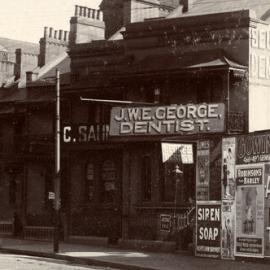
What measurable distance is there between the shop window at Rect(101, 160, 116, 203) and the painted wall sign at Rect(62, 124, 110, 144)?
1.67 meters

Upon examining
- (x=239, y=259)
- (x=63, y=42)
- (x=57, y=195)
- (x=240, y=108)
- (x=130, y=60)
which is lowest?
(x=239, y=259)

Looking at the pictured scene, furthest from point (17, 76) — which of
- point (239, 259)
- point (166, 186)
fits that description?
point (239, 259)

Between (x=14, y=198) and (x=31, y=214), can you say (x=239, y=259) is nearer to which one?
(x=31, y=214)

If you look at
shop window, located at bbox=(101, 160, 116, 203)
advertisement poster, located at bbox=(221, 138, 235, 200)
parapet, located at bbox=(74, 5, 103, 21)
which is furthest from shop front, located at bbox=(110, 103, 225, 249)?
parapet, located at bbox=(74, 5, 103, 21)

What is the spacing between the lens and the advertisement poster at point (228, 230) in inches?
964

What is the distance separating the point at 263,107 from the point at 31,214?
1338 cm

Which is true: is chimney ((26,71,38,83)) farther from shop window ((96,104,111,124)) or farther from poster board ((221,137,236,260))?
poster board ((221,137,236,260))

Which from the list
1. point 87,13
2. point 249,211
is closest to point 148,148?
point 249,211

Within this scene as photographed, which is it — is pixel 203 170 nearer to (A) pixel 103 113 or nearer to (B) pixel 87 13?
(A) pixel 103 113

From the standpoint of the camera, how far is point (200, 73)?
2931 centimetres

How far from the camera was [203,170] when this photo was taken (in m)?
26.1

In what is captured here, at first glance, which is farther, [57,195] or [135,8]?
[135,8]

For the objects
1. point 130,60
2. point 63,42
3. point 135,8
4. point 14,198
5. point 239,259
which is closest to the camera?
point 239,259

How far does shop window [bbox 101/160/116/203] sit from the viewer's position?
34.3 meters
